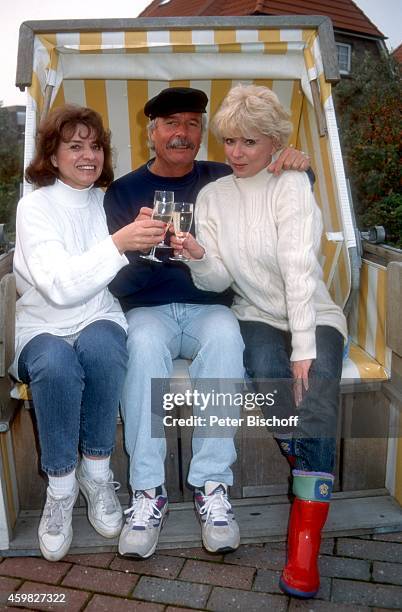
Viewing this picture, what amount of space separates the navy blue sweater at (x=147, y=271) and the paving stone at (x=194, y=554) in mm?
933

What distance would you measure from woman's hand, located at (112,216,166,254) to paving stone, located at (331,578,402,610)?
1252 mm

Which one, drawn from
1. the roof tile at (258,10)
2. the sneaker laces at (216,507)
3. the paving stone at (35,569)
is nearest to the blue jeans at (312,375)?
the sneaker laces at (216,507)

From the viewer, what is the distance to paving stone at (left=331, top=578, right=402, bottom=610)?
190 centimetres

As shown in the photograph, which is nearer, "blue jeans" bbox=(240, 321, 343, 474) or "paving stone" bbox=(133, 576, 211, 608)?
"paving stone" bbox=(133, 576, 211, 608)

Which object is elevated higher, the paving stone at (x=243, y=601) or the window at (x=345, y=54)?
the window at (x=345, y=54)

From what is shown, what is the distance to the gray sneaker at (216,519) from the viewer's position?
82.4 inches

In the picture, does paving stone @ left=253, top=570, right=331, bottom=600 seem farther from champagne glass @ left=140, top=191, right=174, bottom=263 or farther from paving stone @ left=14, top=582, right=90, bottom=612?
champagne glass @ left=140, top=191, right=174, bottom=263

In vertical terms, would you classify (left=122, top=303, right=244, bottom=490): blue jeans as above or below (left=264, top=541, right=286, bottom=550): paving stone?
above

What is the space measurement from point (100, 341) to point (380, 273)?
3.77ft

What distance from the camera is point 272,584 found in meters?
→ 1.99

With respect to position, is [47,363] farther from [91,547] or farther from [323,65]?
[323,65]

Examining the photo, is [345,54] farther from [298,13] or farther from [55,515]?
[55,515]

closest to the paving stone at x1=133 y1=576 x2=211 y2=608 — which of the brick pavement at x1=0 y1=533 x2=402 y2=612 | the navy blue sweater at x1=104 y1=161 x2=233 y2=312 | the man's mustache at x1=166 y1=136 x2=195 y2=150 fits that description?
the brick pavement at x1=0 y1=533 x2=402 y2=612

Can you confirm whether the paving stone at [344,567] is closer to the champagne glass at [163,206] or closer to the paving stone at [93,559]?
the paving stone at [93,559]
